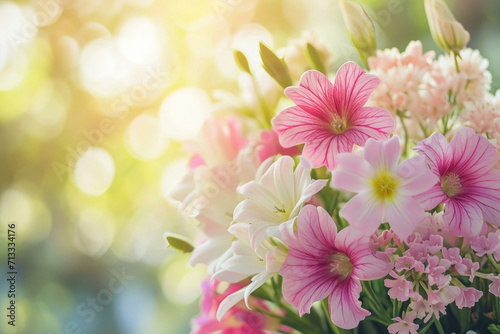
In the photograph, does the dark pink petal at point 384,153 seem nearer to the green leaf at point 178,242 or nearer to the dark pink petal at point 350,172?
the dark pink petal at point 350,172

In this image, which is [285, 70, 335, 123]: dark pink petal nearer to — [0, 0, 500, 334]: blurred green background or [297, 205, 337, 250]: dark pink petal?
[297, 205, 337, 250]: dark pink petal

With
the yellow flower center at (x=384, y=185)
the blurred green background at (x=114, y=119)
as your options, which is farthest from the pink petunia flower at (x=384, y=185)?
the blurred green background at (x=114, y=119)

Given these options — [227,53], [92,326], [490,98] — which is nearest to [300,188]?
[490,98]

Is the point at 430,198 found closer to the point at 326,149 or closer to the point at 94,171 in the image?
the point at 326,149

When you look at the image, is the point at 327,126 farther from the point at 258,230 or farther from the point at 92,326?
the point at 92,326

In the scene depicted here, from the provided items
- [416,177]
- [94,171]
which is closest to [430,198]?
[416,177]

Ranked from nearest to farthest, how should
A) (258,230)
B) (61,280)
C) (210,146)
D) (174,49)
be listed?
(258,230) < (210,146) < (61,280) < (174,49)
